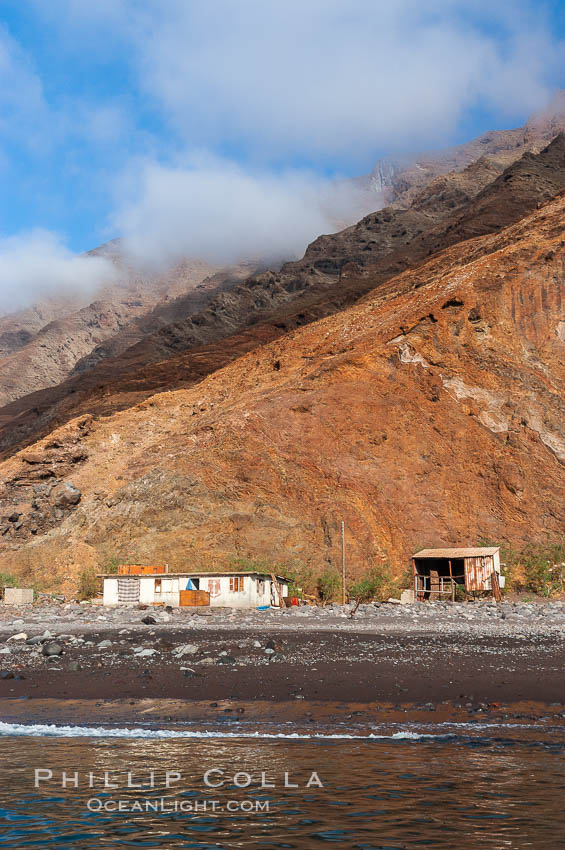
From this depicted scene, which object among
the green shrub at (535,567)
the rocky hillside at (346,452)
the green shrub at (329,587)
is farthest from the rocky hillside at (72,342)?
the green shrub at (535,567)

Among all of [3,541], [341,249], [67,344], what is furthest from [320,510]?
[67,344]

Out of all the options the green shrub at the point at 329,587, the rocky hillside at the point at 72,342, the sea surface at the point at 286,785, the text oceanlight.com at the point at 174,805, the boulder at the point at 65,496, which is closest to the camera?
the sea surface at the point at 286,785

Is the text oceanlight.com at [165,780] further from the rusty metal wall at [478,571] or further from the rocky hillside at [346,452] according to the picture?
the rocky hillside at [346,452]

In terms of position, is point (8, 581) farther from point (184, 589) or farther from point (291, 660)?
point (291, 660)

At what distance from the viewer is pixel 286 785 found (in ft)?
23.1

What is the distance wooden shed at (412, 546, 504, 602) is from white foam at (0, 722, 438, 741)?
27773 millimetres

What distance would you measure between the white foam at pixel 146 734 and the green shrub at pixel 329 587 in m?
28.7

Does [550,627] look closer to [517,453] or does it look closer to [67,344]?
[517,453]

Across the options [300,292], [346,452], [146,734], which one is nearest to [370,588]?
[346,452]

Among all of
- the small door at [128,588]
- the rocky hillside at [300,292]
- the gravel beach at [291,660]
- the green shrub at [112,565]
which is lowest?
the gravel beach at [291,660]

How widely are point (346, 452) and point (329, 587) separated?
424 inches

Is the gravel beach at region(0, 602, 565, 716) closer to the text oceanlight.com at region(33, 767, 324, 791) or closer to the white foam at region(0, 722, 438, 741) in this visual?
the white foam at region(0, 722, 438, 741)

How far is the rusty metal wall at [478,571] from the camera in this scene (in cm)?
3594

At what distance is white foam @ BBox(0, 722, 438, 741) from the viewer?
30.0 ft
